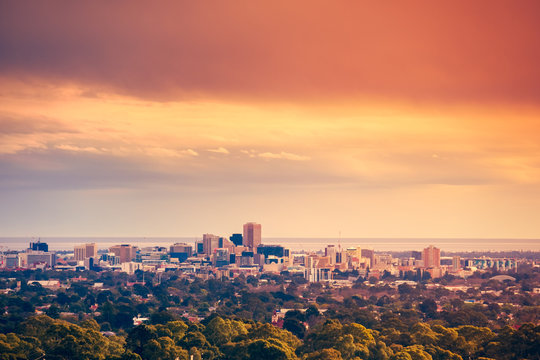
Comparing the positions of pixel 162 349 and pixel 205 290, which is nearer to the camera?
pixel 162 349

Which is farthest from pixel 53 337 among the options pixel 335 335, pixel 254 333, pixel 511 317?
pixel 511 317

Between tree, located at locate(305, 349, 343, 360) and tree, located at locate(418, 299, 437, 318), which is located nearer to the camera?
tree, located at locate(305, 349, 343, 360)

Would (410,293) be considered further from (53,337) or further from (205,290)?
(53,337)

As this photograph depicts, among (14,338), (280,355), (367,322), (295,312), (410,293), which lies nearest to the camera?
(280,355)

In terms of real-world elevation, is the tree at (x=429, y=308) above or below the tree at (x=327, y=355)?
below

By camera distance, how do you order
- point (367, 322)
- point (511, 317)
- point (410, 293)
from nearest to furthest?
point (367, 322) → point (511, 317) → point (410, 293)

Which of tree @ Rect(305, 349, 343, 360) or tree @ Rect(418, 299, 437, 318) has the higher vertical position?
tree @ Rect(305, 349, 343, 360)

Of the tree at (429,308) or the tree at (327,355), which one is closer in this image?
the tree at (327,355)

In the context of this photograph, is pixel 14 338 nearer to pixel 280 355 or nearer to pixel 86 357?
pixel 86 357

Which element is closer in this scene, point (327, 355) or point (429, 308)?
point (327, 355)

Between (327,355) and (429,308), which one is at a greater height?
(327,355)
